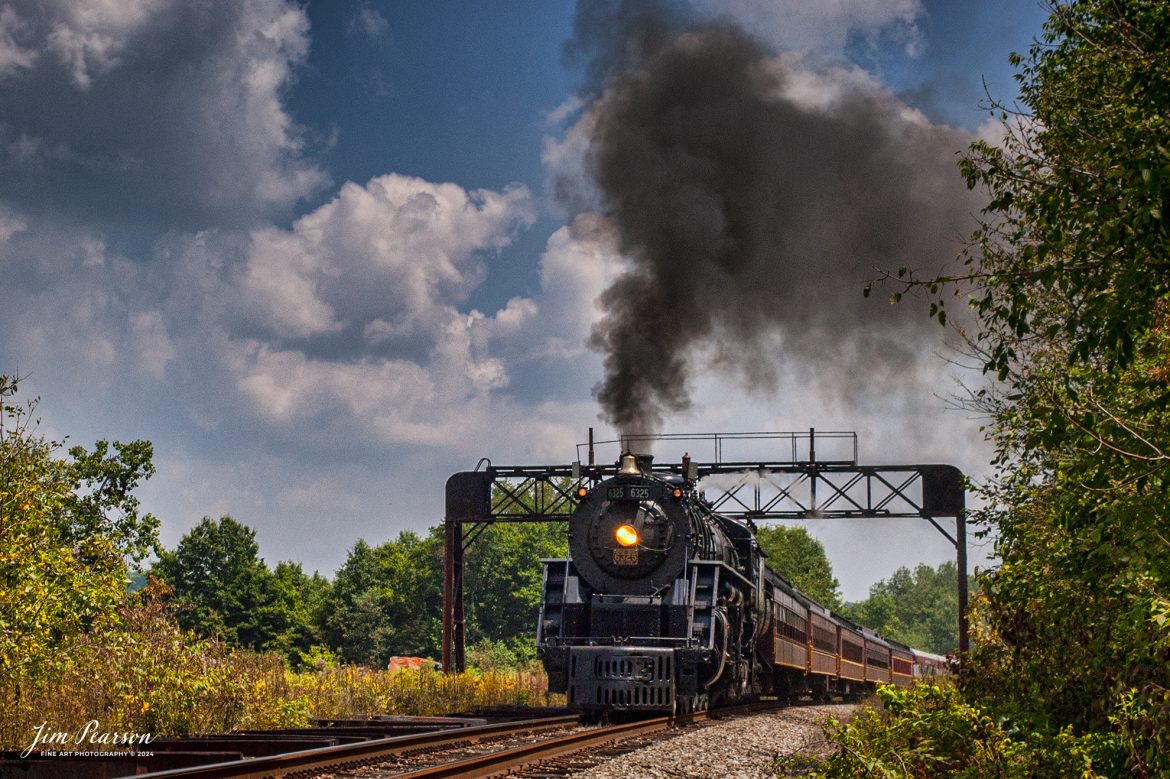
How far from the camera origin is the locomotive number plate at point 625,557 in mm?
18516

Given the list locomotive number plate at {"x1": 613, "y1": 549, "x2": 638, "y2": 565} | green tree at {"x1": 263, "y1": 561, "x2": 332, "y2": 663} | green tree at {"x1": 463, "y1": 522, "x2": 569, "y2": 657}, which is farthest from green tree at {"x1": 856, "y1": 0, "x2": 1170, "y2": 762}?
green tree at {"x1": 463, "y1": 522, "x2": 569, "y2": 657}

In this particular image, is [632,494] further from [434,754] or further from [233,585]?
[233,585]

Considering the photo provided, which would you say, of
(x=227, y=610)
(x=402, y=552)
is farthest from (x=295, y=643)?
(x=402, y=552)

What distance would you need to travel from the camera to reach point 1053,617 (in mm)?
11180

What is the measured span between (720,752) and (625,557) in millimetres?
5695

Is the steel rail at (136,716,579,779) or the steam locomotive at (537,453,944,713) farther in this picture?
the steam locomotive at (537,453,944,713)

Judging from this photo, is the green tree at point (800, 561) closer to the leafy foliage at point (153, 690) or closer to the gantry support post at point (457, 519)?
the gantry support post at point (457, 519)

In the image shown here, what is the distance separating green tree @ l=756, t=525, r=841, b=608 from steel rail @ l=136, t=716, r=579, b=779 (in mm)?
73978

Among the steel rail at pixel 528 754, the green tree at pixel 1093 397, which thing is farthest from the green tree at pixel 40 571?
the green tree at pixel 1093 397

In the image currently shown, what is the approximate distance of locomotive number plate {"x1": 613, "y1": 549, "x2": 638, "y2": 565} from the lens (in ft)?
60.7

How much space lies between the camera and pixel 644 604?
59.6 ft

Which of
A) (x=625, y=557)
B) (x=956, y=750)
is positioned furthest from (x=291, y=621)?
(x=956, y=750)

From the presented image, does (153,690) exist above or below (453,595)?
above
